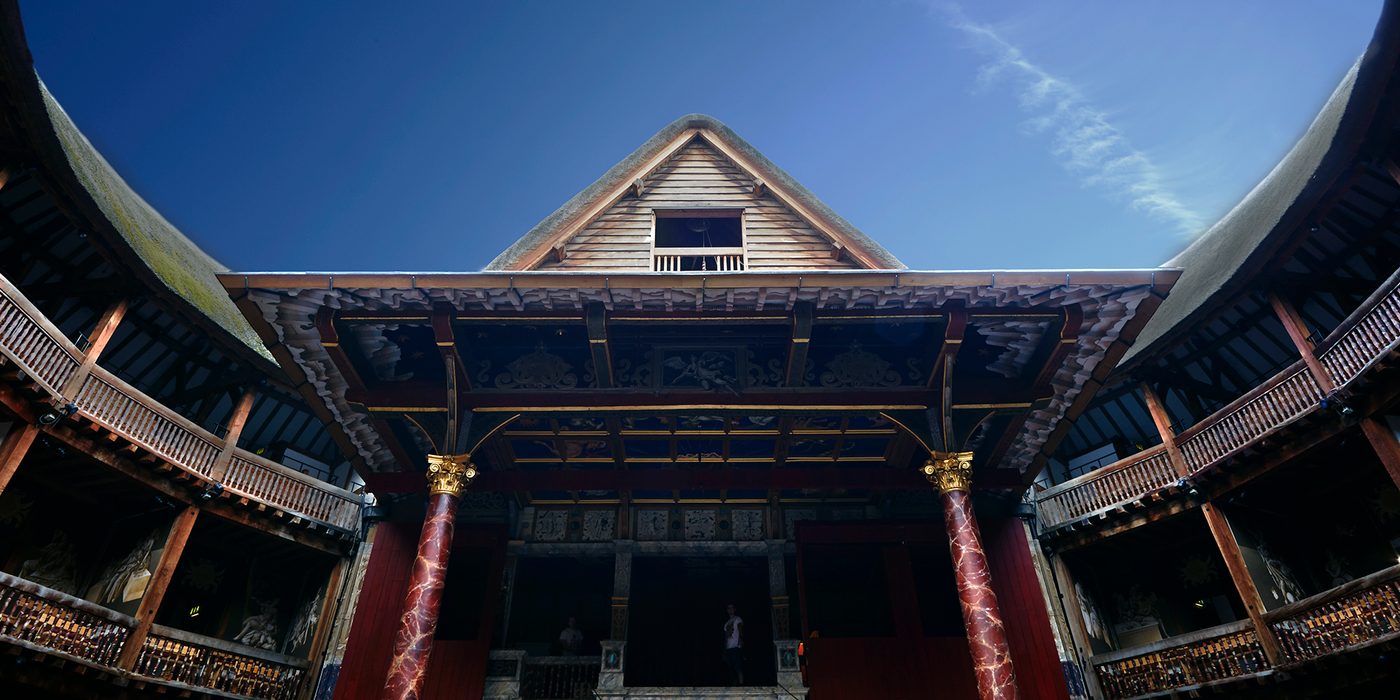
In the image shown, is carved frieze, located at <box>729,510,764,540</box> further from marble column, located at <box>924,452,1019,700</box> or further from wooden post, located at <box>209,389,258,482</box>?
wooden post, located at <box>209,389,258,482</box>

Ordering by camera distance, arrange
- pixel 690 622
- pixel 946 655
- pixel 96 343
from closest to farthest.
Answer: pixel 946 655, pixel 96 343, pixel 690 622

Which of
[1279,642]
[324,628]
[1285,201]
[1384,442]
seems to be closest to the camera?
[1384,442]

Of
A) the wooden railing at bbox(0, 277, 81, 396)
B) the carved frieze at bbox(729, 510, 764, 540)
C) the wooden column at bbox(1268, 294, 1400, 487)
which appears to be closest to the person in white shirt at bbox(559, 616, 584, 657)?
the carved frieze at bbox(729, 510, 764, 540)

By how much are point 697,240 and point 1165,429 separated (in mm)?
12059

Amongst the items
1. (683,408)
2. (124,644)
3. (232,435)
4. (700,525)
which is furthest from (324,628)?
(683,408)

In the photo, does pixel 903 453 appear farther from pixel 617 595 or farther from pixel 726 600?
pixel 726 600

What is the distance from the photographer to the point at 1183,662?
14.9 meters

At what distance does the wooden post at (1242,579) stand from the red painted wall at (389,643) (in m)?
15.4

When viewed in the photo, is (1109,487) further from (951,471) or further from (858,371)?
(858,371)

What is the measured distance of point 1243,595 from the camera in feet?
48.5

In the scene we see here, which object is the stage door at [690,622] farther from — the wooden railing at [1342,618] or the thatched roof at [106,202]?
the thatched roof at [106,202]

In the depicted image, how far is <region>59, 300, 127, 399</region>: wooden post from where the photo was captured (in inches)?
512

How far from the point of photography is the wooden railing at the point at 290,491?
16.3 metres

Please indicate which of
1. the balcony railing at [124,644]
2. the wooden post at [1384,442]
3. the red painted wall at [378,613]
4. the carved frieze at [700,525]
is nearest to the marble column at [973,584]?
the carved frieze at [700,525]
